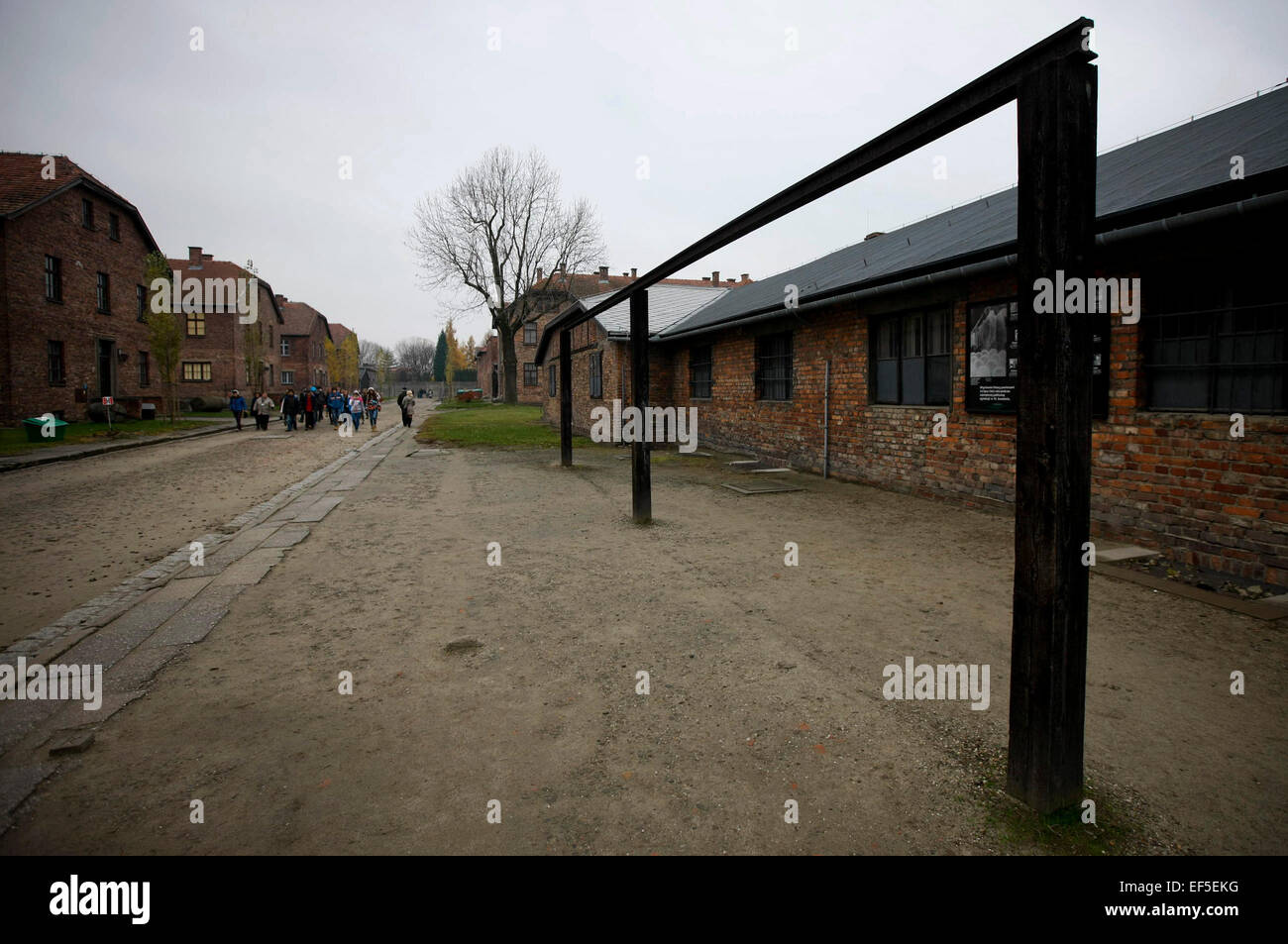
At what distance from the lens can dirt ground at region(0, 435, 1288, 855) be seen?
7.77 ft

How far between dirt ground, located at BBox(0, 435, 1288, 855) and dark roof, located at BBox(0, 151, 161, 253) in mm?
26118

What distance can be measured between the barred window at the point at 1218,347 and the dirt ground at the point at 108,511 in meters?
9.15

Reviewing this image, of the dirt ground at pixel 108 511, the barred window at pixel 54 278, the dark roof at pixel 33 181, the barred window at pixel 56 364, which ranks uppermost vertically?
the dark roof at pixel 33 181

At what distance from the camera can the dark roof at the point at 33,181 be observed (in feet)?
73.4

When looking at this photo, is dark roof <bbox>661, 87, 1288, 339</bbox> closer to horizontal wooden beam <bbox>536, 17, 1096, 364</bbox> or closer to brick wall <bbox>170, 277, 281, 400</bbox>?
horizontal wooden beam <bbox>536, 17, 1096, 364</bbox>

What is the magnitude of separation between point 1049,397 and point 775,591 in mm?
3126

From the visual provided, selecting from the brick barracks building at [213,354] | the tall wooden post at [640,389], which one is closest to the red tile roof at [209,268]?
the brick barracks building at [213,354]

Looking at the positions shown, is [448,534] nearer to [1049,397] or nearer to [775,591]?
[775,591]

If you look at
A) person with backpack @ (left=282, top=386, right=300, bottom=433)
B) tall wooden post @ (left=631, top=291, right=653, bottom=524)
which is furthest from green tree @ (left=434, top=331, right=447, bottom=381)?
tall wooden post @ (left=631, top=291, right=653, bottom=524)

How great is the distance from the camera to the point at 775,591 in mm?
5199

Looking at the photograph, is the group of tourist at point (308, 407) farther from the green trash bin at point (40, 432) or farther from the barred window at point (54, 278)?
the green trash bin at point (40, 432)

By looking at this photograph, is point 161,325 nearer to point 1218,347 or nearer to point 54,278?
point 54,278

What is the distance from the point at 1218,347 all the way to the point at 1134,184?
1822 millimetres
